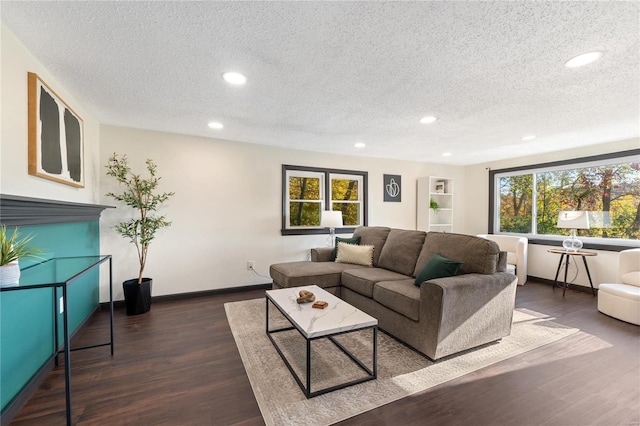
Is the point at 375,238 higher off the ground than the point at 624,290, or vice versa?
the point at 375,238

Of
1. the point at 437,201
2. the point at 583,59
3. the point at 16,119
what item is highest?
the point at 583,59

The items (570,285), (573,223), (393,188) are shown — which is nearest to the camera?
(573,223)

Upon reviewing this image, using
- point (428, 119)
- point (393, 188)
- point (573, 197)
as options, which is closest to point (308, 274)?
point (428, 119)

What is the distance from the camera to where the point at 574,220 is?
156 inches

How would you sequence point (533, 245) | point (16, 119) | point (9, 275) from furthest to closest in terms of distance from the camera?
point (533, 245)
point (16, 119)
point (9, 275)

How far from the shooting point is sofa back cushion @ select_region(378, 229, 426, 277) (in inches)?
122

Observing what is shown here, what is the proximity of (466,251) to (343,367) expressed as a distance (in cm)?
160

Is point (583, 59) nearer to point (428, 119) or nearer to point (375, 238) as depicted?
point (428, 119)

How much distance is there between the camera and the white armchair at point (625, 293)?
290 centimetres

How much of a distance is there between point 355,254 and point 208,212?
2204 millimetres

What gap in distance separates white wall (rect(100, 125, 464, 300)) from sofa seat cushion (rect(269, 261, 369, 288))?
0.87 meters

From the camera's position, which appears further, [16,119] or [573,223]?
[573,223]

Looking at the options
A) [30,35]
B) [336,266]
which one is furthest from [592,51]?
[30,35]

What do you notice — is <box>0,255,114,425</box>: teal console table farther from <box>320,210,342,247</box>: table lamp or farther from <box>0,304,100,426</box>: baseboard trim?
<box>320,210,342,247</box>: table lamp
